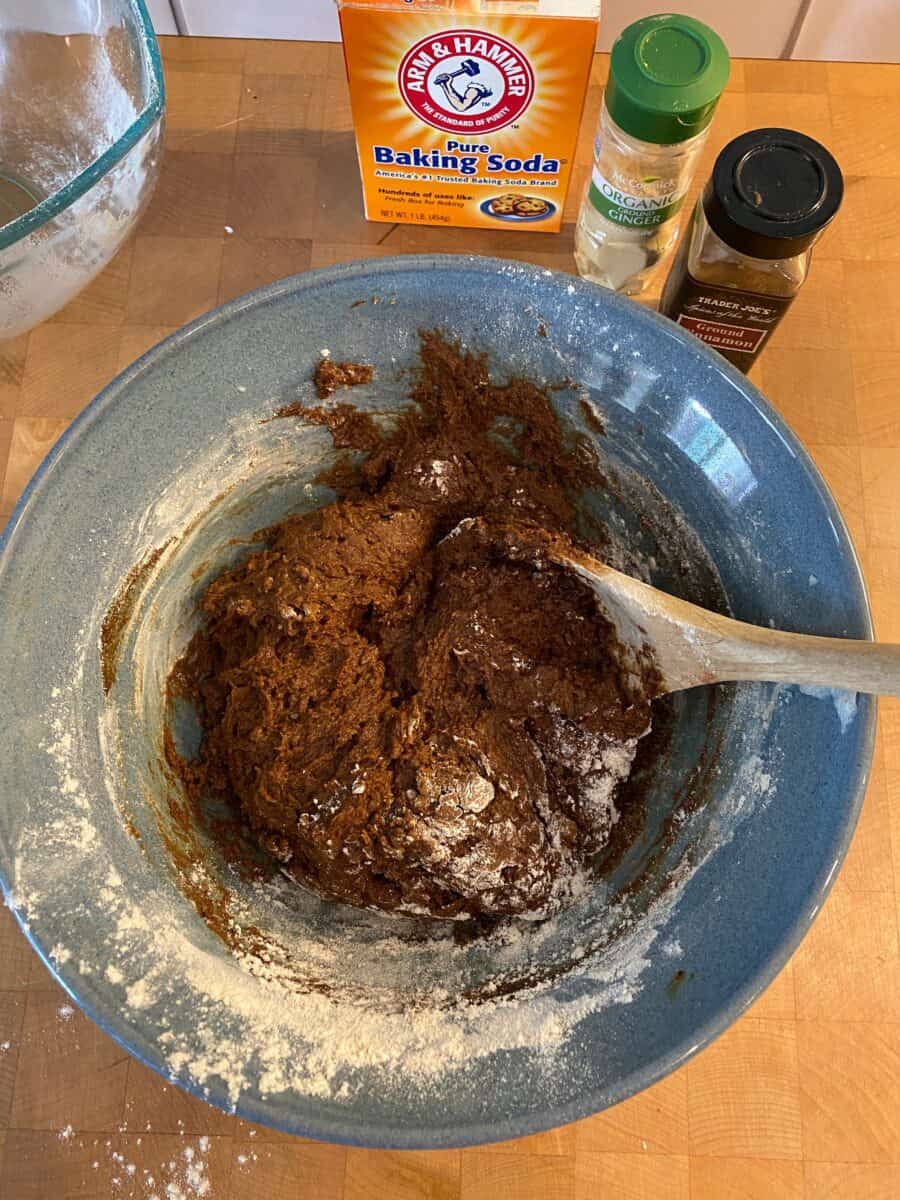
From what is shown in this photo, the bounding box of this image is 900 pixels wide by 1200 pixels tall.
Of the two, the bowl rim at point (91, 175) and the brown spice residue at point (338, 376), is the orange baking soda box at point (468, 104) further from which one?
the brown spice residue at point (338, 376)

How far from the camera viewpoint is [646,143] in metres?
0.79

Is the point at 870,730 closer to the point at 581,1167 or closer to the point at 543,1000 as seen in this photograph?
the point at 543,1000

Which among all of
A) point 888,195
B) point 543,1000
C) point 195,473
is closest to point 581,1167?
point 543,1000

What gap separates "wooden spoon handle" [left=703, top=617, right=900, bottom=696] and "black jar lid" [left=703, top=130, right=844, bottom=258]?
13.0 inches

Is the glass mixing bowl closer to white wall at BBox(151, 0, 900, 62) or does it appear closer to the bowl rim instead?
the bowl rim

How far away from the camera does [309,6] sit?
1.04 meters

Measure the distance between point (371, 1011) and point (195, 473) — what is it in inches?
18.8

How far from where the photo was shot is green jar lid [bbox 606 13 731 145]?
73cm

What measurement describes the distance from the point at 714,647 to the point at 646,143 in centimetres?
45

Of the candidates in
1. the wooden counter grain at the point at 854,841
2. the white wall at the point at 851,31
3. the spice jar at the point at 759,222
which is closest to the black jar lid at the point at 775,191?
the spice jar at the point at 759,222

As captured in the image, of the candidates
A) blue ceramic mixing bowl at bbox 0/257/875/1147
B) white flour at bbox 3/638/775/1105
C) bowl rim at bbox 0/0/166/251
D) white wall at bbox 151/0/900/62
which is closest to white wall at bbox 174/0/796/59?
white wall at bbox 151/0/900/62

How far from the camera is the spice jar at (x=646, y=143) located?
73 cm

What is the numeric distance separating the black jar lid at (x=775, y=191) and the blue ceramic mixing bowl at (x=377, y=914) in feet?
0.42

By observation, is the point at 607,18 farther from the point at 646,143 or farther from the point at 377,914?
the point at 377,914
